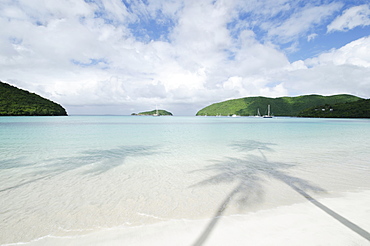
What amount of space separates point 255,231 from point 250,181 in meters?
3.54

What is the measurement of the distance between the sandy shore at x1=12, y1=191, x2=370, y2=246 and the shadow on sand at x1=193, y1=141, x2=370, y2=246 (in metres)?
0.03

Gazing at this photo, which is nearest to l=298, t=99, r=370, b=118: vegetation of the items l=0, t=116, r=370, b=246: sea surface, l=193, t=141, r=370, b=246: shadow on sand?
l=193, t=141, r=370, b=246: shadow on sand

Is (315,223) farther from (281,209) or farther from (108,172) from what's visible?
(108,172)

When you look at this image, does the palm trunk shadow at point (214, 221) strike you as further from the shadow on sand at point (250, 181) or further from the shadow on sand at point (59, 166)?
the shadow on sand at point (59, 166)

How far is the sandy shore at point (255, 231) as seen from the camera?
3.46m

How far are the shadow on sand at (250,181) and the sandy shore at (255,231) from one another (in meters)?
0.03

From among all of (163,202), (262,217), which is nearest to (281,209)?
(262,217)

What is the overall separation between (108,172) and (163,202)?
425cm

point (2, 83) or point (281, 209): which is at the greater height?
point (2, 83)

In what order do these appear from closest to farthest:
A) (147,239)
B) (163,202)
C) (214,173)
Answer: (147,239) < (163,202) < (214,173)

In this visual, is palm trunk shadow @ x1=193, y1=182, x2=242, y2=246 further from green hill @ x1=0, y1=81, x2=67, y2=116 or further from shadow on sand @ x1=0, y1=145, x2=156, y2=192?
green hill @ x1=0, y1=81, x2=67, y2=116

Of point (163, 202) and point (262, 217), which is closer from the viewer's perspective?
point (262, 217)

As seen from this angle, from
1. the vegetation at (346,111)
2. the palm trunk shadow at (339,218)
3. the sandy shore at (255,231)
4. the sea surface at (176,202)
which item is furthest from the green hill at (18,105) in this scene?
the vegetation at (346,111)

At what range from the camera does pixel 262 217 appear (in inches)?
171
